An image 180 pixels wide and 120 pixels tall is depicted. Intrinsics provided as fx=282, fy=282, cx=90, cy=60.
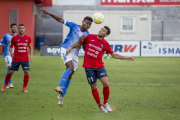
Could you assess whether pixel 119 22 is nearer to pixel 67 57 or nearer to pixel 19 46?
pixel 19 46

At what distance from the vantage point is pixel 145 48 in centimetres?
2288

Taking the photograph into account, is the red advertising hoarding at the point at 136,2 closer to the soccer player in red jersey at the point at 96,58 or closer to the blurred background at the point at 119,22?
the blurred background at the point at 119,22

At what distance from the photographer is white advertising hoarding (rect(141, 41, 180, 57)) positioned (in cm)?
2275

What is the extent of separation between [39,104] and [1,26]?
65.5ft

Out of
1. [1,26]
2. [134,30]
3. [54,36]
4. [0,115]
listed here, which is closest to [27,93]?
[0,115]

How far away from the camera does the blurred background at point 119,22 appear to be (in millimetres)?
22828

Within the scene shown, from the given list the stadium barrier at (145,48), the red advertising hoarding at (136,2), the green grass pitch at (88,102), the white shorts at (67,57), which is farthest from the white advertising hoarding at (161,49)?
the white shorts at (67,57)

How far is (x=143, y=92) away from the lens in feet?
30.0

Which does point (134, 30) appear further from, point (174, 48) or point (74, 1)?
point (74, 1)

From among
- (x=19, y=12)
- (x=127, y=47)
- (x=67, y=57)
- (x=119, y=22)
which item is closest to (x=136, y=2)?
(x=119, y=22)

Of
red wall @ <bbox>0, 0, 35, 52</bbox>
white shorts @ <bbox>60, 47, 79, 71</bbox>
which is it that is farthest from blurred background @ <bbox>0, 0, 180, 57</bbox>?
white shorts @ <bbox>60, 47, 79, 71</bbox>

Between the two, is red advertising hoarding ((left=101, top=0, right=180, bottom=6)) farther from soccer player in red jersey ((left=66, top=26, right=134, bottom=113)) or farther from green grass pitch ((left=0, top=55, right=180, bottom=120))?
soccer player in red jersey ((left=66, top=26, right=134, bottom=113))

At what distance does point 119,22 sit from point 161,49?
19.4 ft

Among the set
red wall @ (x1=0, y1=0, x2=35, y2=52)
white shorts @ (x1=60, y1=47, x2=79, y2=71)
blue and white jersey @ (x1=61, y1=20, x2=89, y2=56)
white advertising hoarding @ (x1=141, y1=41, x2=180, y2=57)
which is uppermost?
red wall @ (x1=0, y1=0, x2=35, y2=52)
